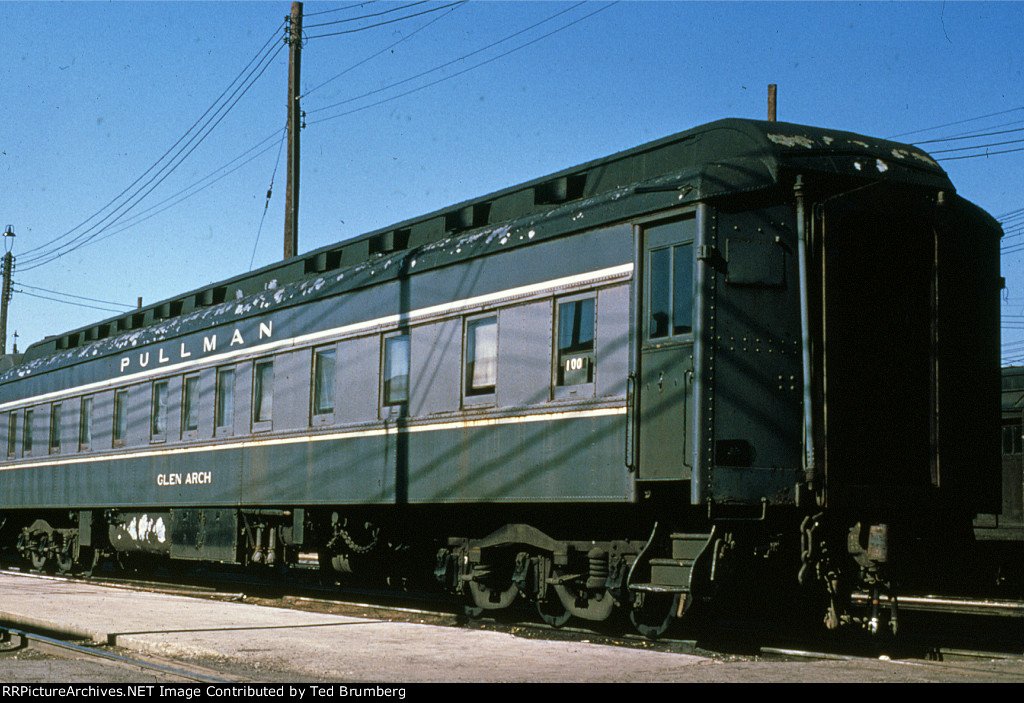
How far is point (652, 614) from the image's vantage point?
31.6ft

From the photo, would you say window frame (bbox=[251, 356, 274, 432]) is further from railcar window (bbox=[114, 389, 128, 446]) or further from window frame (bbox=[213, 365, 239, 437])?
railcar window (bbox=[114, 389, 128, 446])

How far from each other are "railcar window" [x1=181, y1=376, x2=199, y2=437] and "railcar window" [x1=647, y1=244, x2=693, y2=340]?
8.27 m

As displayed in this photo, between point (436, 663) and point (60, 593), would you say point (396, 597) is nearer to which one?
point (60, 593)

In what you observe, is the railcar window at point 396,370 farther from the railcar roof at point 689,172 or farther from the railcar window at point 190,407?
the railcar window at point 190,407

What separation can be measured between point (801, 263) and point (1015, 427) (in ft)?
35.6

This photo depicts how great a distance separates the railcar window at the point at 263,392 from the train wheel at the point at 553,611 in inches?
189

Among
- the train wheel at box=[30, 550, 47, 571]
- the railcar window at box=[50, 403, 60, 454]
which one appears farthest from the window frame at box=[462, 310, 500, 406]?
the train wheel at box=[30, 550, 47, 571]

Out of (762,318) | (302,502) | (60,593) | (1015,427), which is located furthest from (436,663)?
→ (1015,427)

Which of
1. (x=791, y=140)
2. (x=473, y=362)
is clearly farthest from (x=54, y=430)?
(x=791, y=140)

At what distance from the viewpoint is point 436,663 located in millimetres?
8062

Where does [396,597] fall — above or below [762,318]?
below

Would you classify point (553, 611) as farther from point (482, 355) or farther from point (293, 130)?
point (293, 130)
